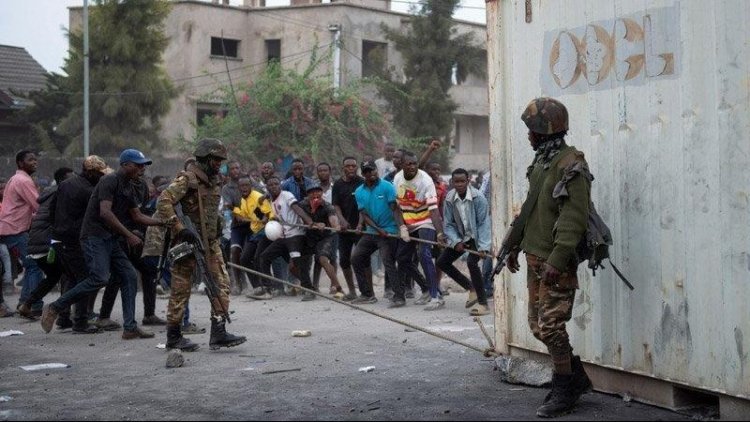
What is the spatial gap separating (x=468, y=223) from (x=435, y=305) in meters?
1.26

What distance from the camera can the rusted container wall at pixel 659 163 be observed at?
20.2 ft

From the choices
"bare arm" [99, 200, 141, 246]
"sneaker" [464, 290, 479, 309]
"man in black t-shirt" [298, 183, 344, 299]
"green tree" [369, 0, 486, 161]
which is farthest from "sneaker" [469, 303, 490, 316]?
"green tree" [369, 0, 486, 161]

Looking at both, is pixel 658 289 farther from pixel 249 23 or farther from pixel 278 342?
pixel 249 23

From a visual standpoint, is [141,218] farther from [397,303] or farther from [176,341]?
[397,303]

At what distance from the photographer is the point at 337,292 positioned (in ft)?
49.7

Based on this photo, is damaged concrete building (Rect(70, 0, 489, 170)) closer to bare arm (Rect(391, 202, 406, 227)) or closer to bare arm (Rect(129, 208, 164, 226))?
bare arm (Rect(391, 202, 406, 227))

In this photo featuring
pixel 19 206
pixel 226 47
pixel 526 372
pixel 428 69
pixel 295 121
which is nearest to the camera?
pixel 526 372

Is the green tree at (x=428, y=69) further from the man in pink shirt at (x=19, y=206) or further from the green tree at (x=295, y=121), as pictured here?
the man in pink shirt at (x=19, y=206)

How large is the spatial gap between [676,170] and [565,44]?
1563mm

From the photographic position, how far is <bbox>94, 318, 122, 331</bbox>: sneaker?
12.0 meters

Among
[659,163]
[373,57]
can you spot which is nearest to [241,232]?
[659,163]

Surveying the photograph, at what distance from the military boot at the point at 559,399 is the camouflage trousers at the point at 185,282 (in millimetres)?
4013

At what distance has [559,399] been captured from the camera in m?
6.69

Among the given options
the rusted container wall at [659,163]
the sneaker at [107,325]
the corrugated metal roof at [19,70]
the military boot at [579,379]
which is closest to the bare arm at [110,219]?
the sneaker at [107,325]
